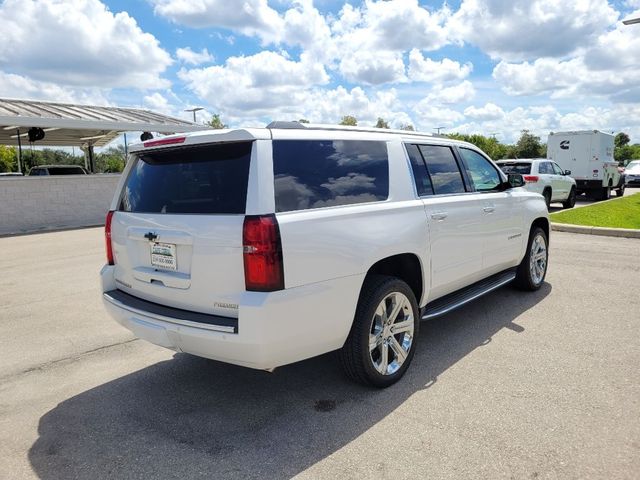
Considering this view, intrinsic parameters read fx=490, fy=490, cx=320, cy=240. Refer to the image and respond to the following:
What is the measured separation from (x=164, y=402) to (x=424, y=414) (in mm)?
1825

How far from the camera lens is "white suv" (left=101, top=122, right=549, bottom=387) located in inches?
114

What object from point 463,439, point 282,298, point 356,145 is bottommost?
point 463,439

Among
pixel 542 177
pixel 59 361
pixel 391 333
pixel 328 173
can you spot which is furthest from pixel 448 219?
pixel 542 177

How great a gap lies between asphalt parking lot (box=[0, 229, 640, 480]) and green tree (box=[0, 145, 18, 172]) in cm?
5682

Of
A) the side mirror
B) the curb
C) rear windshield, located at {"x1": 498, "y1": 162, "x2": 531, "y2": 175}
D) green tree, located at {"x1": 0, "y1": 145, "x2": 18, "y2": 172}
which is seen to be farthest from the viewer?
green tree, located at {"x1": 0, "y1": 145, "x2": 18, "y2": 172}

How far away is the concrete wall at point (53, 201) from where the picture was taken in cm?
1459

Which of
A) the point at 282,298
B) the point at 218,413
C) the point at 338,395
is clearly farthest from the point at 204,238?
the point at 338,395

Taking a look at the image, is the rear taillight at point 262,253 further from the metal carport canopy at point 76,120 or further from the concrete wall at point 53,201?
the metal carport canopy at point 76,120

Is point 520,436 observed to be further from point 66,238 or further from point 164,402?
point 66,238

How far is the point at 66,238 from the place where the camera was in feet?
42.4

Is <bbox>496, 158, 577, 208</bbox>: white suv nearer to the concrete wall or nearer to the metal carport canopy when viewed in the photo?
the metal carport canopy

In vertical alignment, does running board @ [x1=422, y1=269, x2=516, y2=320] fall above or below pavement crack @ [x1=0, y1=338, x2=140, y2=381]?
above

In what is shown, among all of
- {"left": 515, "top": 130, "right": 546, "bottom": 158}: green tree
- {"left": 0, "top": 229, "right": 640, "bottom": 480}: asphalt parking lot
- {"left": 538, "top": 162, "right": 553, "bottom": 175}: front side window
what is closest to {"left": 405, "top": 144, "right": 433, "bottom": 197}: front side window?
{"left": 0, "top": 229, "right": 640, "bottom": 480}: asphalt parking lot

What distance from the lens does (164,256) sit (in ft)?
10.7
